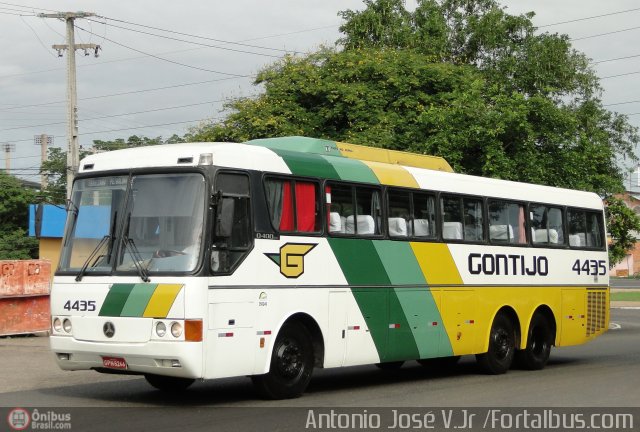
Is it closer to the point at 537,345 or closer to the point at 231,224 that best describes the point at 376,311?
the point at 231,224

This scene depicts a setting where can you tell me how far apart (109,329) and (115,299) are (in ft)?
1.22

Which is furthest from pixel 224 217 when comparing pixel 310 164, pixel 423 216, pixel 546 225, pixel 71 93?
pixel 71 93

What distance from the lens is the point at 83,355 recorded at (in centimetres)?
1297

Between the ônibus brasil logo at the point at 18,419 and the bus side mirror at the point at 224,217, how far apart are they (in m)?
2.99

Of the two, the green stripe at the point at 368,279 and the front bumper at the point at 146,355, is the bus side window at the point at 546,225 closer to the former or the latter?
the green stripe at the point at 368,279

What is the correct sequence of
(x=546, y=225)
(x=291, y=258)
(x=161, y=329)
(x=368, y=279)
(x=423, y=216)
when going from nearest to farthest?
(x=161, y=329) < (x=291, y=258) < (x=368, y=279) < (x=423, y=216) < (x=546, y=225)

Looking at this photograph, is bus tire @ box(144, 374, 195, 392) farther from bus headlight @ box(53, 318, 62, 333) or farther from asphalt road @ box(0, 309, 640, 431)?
bus headlight @ box(53, 318, 62, 333)

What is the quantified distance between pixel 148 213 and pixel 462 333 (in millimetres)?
6569

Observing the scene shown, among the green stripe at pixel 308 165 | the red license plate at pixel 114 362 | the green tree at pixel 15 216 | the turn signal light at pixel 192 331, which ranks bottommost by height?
the red license plate at pixel 114 362

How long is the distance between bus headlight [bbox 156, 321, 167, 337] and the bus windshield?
2.12 ft

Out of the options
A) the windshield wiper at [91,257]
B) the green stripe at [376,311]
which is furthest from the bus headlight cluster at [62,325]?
the green stripe at [376,311]

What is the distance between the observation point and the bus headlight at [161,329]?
487 inches

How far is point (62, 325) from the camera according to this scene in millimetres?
13242

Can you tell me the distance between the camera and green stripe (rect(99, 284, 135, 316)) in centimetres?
1263
